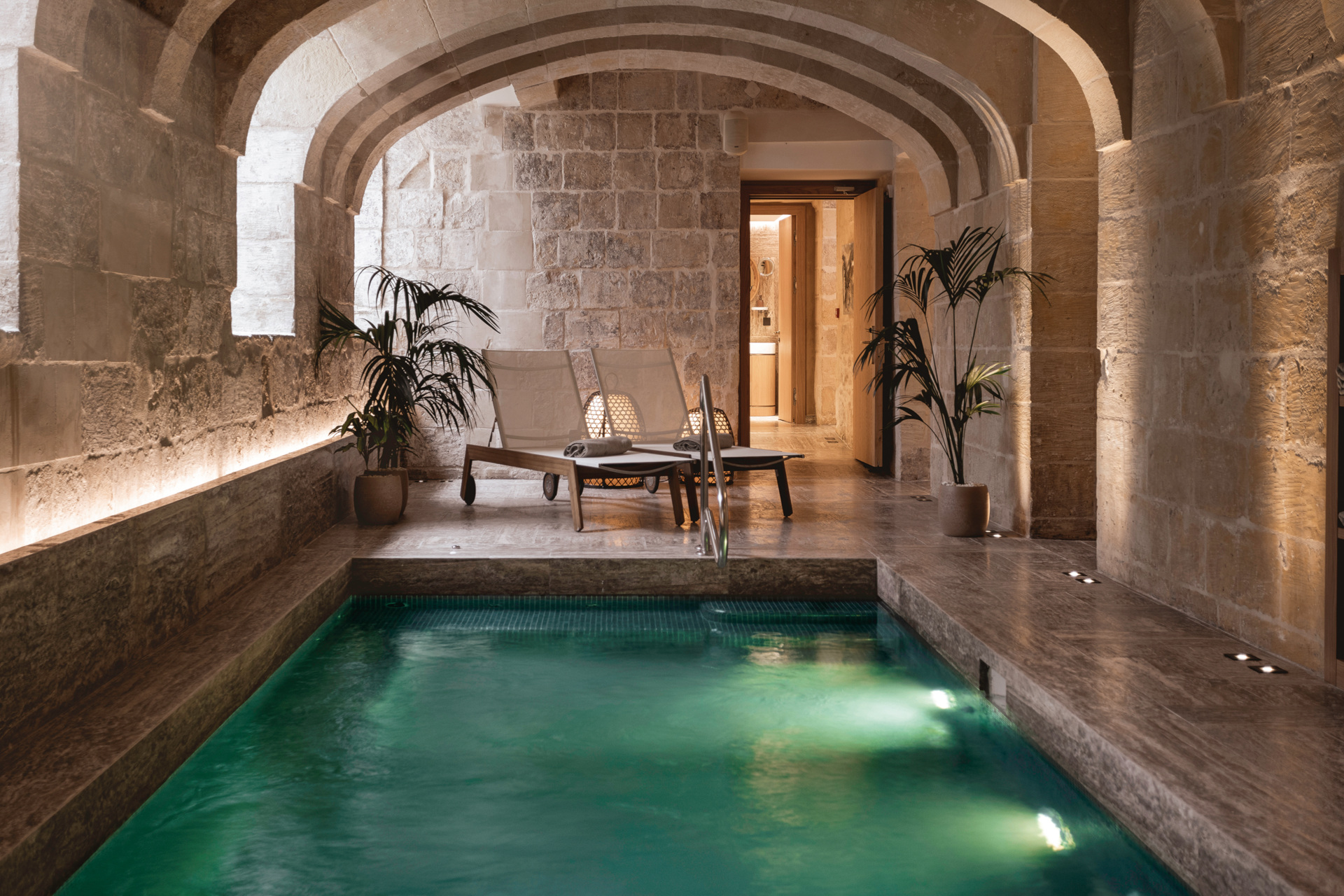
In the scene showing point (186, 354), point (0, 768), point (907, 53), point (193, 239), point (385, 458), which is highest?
point (907, 53)

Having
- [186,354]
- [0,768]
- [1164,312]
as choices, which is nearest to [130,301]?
[186,354]

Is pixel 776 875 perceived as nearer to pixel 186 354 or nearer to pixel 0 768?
pixel 0 768

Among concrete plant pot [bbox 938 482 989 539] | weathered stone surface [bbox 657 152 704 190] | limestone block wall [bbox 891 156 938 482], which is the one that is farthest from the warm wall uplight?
limestone block wall [bbox 891 156 938 482]

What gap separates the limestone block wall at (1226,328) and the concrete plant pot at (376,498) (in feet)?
12.3

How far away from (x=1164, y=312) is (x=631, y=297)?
15.9ft

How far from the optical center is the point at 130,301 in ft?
12.4

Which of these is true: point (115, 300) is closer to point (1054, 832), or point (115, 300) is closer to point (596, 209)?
point (1054, 832)

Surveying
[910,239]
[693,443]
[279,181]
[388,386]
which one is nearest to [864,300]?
[910,239]

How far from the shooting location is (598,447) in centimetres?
645

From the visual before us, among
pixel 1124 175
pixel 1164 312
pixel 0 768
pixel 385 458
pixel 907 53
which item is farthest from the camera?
pixel 385 458

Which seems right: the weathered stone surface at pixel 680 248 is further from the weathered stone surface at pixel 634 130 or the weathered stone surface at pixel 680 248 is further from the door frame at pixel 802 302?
the door frame at pixel 802 302

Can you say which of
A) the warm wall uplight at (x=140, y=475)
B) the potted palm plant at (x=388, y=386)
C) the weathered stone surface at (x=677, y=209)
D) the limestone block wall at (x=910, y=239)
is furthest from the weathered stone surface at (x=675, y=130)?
the warm wall uplight at (x=140, y=475)

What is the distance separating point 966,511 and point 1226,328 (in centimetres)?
217

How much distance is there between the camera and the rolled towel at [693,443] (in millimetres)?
6582
